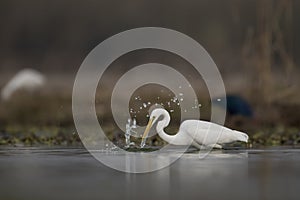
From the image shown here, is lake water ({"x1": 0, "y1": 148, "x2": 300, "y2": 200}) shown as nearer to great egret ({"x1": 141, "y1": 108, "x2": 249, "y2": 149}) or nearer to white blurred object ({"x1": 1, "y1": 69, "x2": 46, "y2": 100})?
great egret ({"x1": 141, "y1": 108, "x2": 249, "y2": 149})

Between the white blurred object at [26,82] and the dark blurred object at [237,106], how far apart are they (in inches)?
156

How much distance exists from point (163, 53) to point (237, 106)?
8.22 feet

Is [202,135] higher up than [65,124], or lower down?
lower down

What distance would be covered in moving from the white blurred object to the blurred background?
10 cm

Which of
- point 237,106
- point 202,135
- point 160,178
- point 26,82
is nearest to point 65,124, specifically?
point 26,82

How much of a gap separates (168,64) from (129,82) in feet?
2.85

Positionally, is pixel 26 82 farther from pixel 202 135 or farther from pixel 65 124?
pixel 202 135

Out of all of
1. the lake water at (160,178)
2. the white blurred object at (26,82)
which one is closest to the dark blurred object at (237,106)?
the white blurred object at (26,82)

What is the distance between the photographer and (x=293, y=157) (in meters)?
9.73

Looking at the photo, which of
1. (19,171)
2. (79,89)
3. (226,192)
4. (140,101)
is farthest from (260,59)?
(226,192)

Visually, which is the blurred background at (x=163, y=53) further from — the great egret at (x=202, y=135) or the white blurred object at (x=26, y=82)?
the great egret at (x=202, y=135)

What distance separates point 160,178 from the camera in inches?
314

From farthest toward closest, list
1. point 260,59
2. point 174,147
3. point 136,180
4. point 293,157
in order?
point 260,59 < point 174,147 < point 293,157 < point 136,180

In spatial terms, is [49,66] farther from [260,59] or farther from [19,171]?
[19,171]
